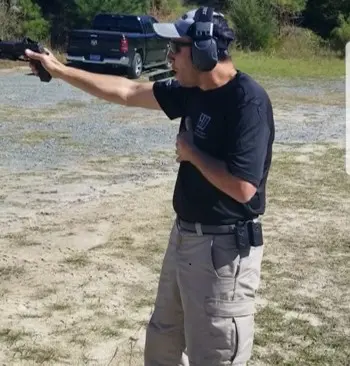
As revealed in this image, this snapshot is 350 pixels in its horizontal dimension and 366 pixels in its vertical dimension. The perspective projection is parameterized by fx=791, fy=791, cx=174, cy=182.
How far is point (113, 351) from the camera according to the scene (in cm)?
459

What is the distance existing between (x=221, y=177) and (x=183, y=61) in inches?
21.1

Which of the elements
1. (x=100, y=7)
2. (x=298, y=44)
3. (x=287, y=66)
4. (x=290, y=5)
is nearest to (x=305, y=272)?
(x=287, y=66)

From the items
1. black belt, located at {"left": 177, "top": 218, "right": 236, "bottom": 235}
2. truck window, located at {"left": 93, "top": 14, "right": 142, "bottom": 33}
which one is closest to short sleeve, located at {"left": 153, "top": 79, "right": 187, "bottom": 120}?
black belt, located at {"left": 177, "top": 218, "right": 236, "bottom": 235}

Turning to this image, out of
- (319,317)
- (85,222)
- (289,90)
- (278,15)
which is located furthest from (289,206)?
(278,15)

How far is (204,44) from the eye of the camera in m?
3.12

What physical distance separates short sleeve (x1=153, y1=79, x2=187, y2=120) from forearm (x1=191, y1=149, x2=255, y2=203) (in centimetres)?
48

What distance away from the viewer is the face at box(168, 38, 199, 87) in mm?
3223

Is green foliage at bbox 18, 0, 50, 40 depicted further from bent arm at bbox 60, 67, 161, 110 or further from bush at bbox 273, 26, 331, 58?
bent arm at bbox 60, 67, 161, 110

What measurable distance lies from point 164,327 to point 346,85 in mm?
17177

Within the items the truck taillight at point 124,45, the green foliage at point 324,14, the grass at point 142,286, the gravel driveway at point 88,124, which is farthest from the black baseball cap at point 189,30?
the green foliage at point 324,14

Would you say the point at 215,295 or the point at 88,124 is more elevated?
the point at 215,295

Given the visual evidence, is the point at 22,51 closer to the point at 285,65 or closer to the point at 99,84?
the point at 99,84

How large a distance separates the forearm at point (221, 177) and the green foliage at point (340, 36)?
2732 cm

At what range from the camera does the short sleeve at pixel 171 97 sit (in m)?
3.57
